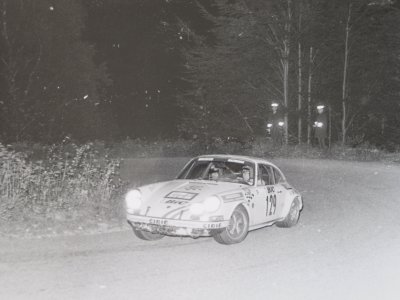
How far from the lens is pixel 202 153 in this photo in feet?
114

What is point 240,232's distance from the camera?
9.41 metres

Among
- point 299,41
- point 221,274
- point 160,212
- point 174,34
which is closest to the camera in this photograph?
point 221,274

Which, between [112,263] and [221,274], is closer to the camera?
[221,274]

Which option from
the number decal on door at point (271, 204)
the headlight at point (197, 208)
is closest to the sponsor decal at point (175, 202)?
the headlight at point (197, 208)

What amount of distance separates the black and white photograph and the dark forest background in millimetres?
131

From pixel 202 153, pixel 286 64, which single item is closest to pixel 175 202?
pixel 202 153

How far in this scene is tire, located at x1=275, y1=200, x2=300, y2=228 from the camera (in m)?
11.1

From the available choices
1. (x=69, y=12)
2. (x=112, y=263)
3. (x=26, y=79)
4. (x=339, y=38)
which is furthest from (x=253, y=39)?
(x=112, y=263)

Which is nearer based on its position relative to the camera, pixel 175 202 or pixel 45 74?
pixel 175 202

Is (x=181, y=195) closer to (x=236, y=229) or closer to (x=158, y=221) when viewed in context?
(x=158, y=221)

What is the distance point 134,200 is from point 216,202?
1.44 m

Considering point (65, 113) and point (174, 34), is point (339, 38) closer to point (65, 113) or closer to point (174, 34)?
point (65, 113)

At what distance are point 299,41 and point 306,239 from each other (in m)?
29.1

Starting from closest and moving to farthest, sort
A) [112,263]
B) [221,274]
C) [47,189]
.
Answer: [221,274] → [112,263] → [47,189]
